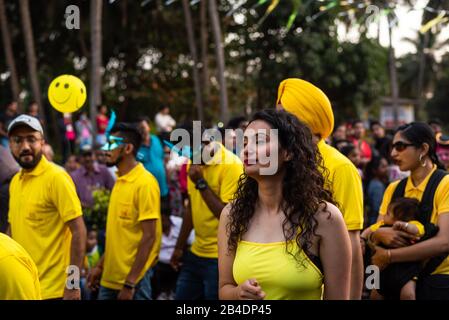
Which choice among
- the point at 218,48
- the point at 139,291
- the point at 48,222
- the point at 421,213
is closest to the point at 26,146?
the point at 48,222

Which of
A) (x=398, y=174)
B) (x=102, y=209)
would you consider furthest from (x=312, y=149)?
(x=398, y=174)

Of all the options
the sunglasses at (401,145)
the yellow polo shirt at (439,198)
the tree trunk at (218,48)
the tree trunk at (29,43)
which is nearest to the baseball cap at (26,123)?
the sunglasses at (401,145)

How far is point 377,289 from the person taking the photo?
424 centimetres

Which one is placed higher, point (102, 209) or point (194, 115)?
point (194, 115)

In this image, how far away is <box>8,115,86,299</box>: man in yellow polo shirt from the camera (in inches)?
172

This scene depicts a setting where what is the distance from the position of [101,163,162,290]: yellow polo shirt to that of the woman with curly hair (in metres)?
2.07

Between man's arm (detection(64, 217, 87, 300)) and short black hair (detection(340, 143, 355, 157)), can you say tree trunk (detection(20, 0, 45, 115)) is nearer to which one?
short black hair (detection(340, 143, 355, 157))

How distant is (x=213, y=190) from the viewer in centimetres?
523

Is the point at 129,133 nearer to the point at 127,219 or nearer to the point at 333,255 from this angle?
the point at 127,219

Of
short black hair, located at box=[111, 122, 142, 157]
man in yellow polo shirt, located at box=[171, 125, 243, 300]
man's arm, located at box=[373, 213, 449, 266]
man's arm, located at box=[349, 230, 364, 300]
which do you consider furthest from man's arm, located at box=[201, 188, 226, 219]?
man's arm, located at box=[349, 230, 364, 300]

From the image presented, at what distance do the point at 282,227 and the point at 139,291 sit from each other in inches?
99.0

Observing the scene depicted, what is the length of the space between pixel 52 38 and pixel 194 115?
18.2ft

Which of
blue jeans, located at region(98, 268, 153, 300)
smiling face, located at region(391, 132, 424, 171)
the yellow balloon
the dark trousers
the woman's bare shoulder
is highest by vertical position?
the yellow balloon

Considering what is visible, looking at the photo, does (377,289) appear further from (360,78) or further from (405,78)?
(405,78)
